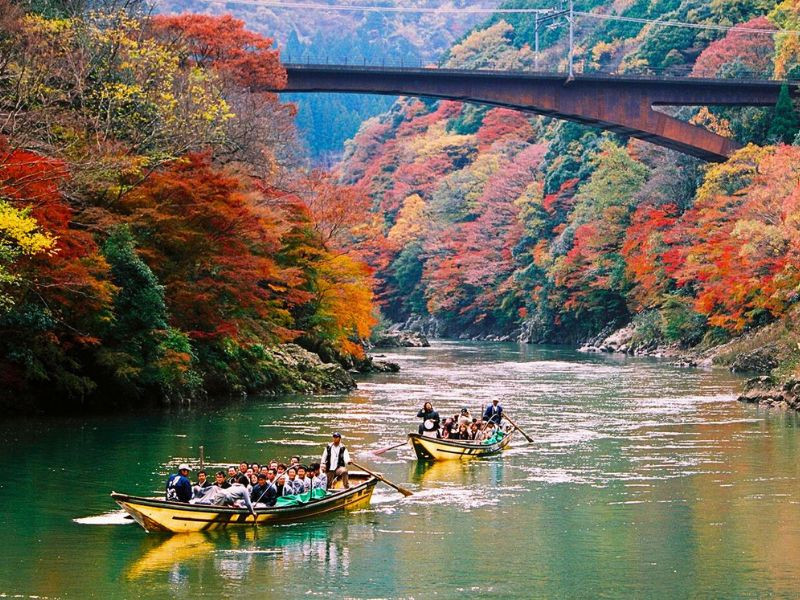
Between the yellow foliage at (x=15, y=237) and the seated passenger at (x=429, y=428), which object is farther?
the seated passenger at (x=429, y=428)

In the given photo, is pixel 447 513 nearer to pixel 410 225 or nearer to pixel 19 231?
pixel 19 231

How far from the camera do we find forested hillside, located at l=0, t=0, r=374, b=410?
36188 mm

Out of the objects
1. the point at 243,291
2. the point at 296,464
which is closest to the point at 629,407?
the point at 243,291

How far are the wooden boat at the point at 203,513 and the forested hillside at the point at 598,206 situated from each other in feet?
113

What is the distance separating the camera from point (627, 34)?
393 ft

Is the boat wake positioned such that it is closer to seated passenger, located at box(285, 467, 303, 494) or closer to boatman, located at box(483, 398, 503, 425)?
seated passenger, located at box(285, 467, 303, 494)

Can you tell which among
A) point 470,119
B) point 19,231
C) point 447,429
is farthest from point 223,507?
point 470,119

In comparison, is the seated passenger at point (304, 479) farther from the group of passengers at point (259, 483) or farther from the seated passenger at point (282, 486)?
the seated passenger at point (282, 486)

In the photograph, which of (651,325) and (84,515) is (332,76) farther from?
(84,515)

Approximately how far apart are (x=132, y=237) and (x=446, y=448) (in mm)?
13424

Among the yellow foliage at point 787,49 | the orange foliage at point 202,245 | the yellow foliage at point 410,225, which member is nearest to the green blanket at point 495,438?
the orange foliage at point 202,245

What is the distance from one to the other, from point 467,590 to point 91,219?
2460 centimetres

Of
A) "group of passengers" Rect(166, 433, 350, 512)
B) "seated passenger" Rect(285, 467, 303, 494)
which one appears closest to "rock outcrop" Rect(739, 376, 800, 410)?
"group of passengers" Rect(166, 433, 350, 512)

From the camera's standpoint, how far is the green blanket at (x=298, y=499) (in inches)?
969
